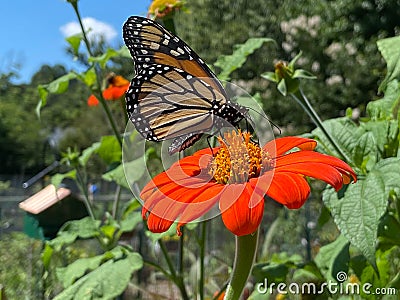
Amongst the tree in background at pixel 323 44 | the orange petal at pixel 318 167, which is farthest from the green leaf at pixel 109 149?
the tree in background at pixel 323 44

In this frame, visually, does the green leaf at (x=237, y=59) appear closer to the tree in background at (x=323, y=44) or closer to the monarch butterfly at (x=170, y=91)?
the monarch butterfly at (x=170, y=91)

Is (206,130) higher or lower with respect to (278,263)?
higher

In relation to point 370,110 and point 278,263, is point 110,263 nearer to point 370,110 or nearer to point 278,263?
point 278,263

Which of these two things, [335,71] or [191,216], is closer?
[191,216]

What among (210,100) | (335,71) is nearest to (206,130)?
(210,100)

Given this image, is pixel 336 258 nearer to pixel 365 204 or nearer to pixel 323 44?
pixel 365 204

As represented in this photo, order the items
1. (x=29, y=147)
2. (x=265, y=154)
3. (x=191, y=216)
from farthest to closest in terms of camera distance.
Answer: (x=29, y=147) → (x=265, y=154) → (x=191, y=216)

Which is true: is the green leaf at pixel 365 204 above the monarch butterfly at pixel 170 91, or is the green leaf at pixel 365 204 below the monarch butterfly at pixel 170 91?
below
